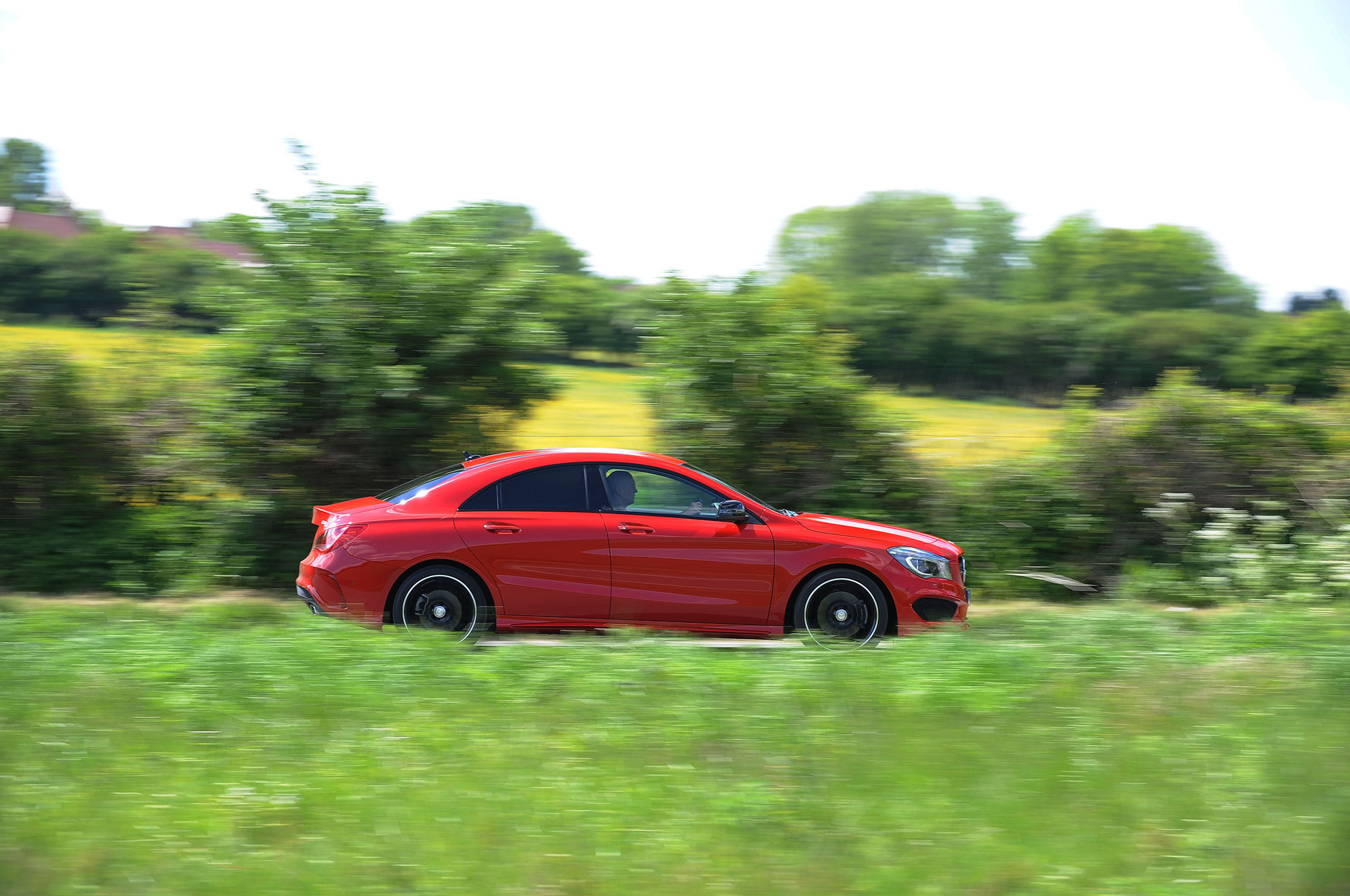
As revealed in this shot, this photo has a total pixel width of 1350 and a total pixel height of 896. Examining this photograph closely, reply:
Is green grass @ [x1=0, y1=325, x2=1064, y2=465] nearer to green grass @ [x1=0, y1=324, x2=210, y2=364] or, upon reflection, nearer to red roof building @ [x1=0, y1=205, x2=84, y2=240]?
green grass @ [x1=0, y1=324, x2=210, y2=364]

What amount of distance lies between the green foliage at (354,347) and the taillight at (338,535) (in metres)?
2.77

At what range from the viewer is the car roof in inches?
320

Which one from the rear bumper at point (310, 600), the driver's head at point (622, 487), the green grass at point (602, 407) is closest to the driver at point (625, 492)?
the driver's head at point (622, 487)

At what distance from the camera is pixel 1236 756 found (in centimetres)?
421

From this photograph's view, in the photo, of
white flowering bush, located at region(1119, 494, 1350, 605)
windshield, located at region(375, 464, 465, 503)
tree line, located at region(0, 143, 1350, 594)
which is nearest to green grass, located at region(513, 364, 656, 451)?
tree line, located at region(0, 143, 1350, 594)

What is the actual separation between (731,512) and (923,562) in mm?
1460

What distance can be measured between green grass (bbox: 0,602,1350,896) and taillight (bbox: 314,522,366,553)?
194 cm

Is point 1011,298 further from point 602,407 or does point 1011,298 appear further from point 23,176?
point 23,176

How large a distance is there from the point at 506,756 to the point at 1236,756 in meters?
2.81

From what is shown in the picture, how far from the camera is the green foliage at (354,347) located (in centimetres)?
1030

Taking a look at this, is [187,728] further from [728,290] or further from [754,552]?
[728,290]

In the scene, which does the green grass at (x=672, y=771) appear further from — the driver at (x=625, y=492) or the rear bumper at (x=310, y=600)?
the driver at (x=625, y=492)

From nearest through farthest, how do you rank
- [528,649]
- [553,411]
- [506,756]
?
[506,756] → [528,649] → [553,411]

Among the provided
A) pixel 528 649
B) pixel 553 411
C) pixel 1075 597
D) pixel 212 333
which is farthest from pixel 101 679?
pixel 1075 597
